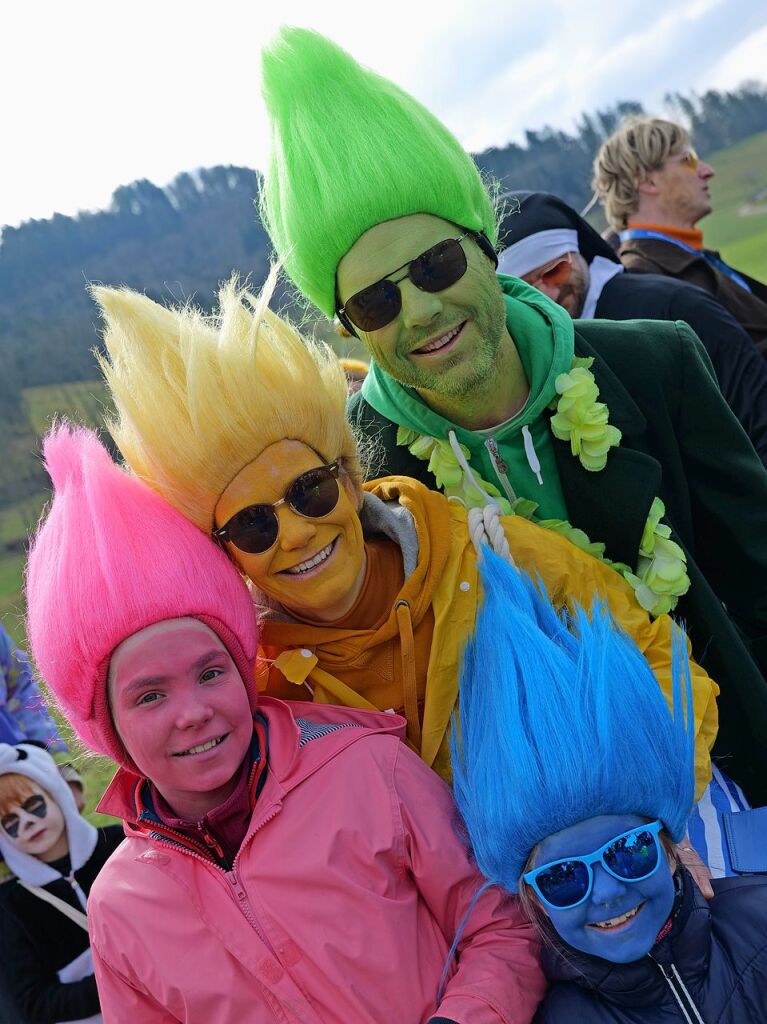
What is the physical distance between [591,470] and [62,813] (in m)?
2.74

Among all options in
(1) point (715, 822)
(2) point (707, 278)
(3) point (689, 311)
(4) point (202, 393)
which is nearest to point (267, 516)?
(4) point (202, 393)

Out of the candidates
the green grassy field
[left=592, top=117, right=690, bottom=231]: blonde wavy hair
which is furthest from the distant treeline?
[left=592, top=117, right=690, bottom=231]: blonde wavy hair

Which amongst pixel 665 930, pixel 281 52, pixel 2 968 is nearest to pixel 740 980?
pixel 665 930

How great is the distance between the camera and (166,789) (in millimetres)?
2059

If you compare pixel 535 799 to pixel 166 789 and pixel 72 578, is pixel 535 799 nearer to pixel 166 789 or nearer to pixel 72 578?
pixel 166 789

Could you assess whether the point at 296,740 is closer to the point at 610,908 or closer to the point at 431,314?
the point at 610,908

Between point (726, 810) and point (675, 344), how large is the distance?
1.24 metres

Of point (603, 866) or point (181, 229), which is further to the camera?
point (181, 229)

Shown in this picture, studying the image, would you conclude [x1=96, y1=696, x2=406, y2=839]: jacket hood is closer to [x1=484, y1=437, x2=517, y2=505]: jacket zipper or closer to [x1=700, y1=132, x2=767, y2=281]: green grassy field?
[x1=484, y1=437, x2=517, y2=505]: jacket zipper

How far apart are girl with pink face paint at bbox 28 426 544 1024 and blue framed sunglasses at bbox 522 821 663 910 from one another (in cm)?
23

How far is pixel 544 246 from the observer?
13.0 ft

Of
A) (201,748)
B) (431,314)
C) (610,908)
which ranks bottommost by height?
(610,908)

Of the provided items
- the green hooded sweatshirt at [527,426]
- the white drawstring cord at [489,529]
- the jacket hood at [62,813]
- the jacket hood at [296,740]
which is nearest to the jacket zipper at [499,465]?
the green hooded sweatshirt at [527,426]

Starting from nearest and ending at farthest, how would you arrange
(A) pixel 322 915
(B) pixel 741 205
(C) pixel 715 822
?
(A) pixel 322 915 < (C) pixel 715 822 < (B) pixel 741 205
